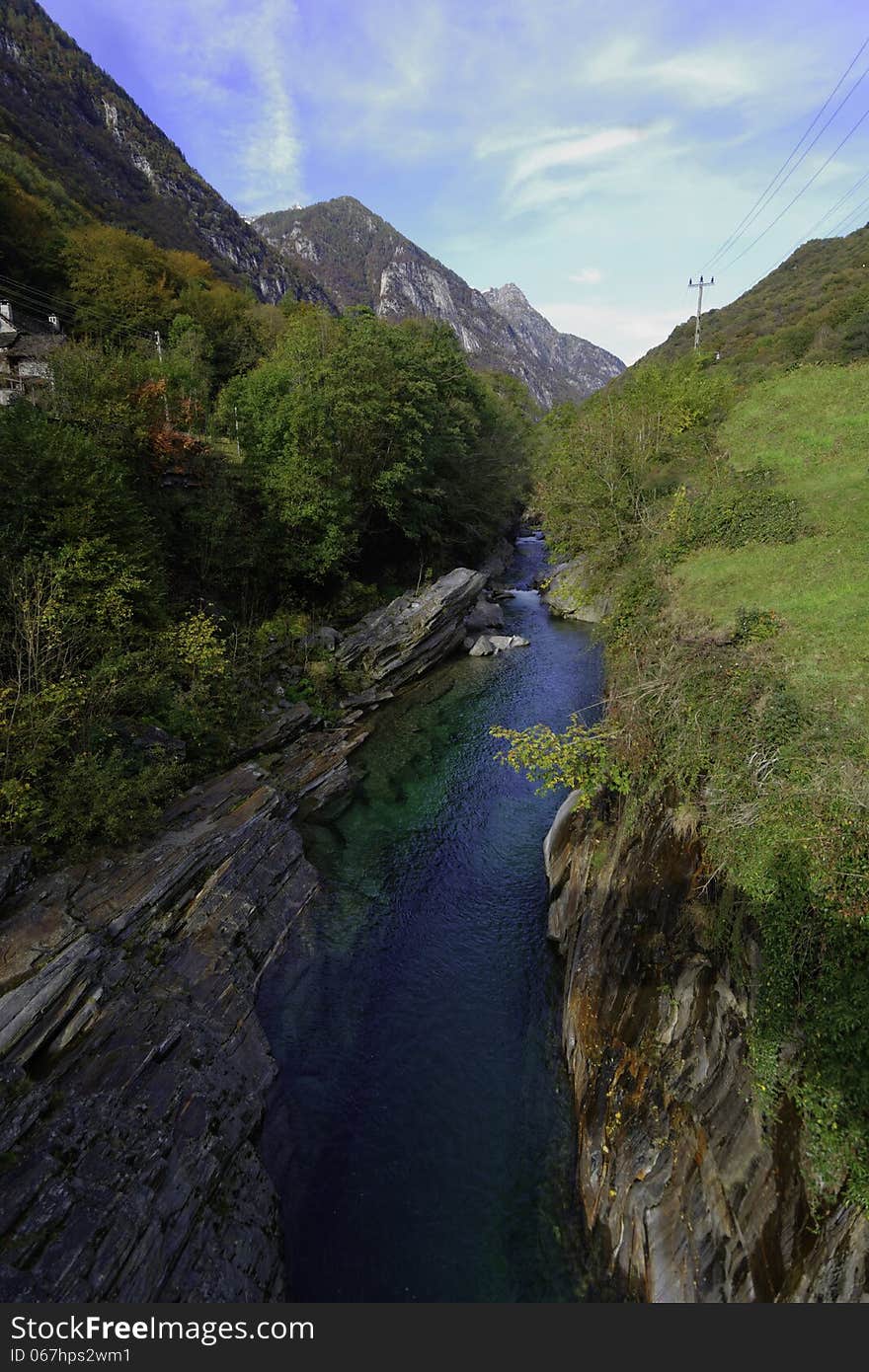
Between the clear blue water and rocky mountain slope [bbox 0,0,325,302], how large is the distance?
89710mm

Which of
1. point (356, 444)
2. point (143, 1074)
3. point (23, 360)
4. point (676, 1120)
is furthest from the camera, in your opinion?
point (356, 444)

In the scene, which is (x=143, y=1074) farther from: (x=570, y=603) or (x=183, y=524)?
(x=570, y=603)

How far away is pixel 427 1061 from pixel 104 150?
5400 inches

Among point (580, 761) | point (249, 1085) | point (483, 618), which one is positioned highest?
point (580, 761)

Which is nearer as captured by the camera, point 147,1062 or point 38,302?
point 147,1062

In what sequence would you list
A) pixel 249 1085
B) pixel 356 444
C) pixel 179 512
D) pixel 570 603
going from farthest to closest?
pixel 570 603, pixel 356 444, pixel 179 512, pixel 249 1085

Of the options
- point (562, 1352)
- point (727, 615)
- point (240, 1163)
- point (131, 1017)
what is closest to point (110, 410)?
point (131, 1017)

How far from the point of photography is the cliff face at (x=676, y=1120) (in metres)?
6.77

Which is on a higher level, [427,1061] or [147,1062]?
[147,1062]

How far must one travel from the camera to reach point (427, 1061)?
1259cm

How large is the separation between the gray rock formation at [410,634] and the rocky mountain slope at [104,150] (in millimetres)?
73865

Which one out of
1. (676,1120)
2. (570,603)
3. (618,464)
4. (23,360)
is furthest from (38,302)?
(676,1120)

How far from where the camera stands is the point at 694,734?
11.3 metres

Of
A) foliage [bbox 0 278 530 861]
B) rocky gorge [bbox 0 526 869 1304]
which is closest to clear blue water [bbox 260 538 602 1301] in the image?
rocky gorge [bbox 0 526 869 1304]
